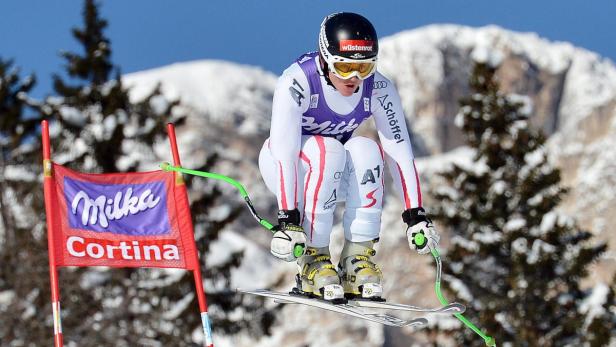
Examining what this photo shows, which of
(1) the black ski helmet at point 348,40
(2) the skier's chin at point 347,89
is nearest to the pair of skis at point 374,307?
(2) the skier's chin at point 347,89

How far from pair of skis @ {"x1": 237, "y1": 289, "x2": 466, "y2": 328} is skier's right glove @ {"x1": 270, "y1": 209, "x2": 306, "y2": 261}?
14.1 inches

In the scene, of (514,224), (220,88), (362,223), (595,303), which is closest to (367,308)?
(362,223)

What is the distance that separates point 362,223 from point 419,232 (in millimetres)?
354

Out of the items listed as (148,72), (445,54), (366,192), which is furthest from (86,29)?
(445,54)

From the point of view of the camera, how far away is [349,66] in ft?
22.3

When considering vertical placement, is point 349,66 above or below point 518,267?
below

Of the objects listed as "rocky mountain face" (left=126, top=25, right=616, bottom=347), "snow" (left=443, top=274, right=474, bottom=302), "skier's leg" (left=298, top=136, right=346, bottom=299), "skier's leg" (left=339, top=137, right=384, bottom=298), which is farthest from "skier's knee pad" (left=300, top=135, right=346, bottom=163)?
"rocky mountain face" (left=126, top=25, right=616, bottom=347)

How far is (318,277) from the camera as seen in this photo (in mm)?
7199

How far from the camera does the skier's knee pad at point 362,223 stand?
725 cm

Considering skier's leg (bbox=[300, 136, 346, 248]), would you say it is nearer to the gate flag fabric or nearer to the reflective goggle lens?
the reflective goggle lens

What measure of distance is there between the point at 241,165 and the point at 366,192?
7387 cm

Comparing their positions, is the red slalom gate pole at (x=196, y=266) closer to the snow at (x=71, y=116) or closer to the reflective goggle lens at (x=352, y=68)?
the reflective goggle lens at (x=352, y=68)

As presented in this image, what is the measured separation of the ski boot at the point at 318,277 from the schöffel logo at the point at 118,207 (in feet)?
4.20

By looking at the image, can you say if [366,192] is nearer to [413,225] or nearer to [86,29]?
[413,225]
